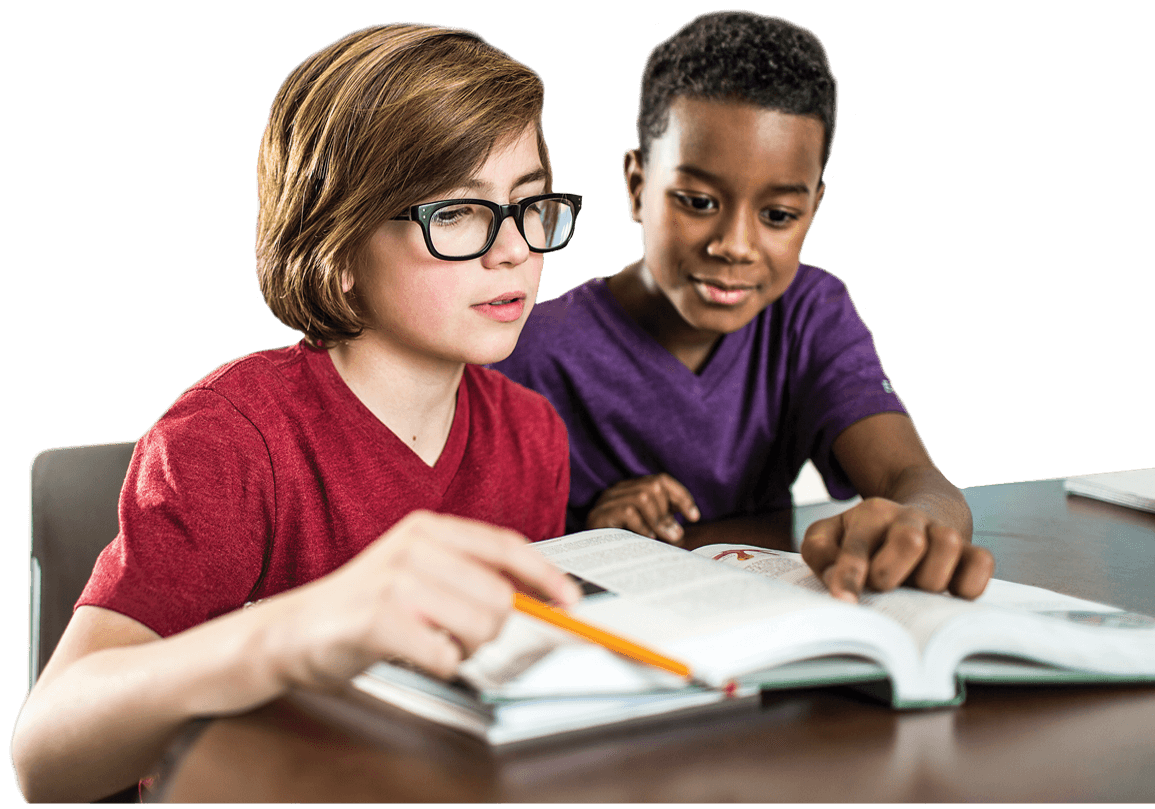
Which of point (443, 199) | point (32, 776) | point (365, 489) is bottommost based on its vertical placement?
point (32, 776)

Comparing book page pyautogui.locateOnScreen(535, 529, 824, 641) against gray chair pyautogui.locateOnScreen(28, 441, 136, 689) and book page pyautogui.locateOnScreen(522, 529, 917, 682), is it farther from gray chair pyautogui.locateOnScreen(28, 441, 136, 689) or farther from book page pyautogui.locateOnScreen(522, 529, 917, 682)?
gray chair pyautogui.locateOnScreen(28, 441, 136, 689)

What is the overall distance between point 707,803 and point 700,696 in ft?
0.33

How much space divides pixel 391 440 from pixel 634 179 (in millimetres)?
628

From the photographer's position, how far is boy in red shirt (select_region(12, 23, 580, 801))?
79cm

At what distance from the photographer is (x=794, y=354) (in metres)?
1.54

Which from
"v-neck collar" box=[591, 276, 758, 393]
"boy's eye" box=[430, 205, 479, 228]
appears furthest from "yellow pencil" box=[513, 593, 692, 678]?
"v-neck collar" box=[591, 276, 758, 393]

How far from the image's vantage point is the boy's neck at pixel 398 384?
1.04 metres

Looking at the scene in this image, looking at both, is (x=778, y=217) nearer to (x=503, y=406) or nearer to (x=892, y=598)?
(x=503, y=406)

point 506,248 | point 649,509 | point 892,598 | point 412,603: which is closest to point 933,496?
point 649,509

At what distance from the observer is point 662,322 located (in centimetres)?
152

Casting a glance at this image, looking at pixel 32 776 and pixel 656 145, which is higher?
pixel 656 145

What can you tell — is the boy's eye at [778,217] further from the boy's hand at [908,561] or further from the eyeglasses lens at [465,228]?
the boy's hand at [908,561]

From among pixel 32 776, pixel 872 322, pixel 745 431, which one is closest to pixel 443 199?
pixel 32 776

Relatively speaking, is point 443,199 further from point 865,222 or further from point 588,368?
point 865,222
